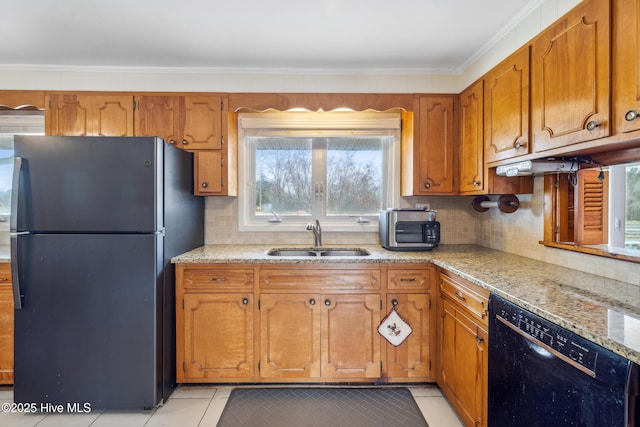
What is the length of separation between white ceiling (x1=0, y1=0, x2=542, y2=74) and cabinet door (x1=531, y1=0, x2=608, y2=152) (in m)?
Result: 0.37

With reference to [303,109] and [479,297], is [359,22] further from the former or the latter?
[479,297]

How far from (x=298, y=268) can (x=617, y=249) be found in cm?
167

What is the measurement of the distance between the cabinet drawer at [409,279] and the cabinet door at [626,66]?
121cm

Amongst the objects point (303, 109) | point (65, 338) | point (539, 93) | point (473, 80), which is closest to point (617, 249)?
point (539, 93)

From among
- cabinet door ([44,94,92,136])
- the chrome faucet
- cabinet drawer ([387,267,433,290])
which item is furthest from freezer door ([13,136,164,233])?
cabinet drawer ([387,267,433,290])

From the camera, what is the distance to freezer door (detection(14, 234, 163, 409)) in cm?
181

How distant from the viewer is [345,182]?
2.78m

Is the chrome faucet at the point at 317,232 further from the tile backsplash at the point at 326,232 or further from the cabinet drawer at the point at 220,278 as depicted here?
the cabinet drawer at the point at 220,278

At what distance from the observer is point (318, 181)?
276 cm

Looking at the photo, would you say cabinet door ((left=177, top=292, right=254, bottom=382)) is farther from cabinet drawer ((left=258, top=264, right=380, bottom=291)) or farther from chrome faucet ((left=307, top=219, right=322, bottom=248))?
chrome faucet ((left=307, top=219, right=322, bottom=248))

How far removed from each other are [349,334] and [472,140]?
5.15ft

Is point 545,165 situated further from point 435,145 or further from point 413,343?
point 413,343

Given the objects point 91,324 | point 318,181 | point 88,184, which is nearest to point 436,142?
point 318,181

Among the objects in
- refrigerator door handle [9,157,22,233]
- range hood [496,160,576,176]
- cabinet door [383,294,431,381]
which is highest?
range hood [496,160,576,176]
